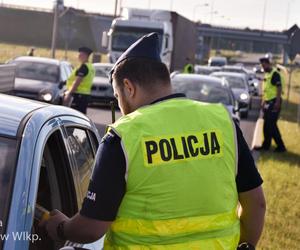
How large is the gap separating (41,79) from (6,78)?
11.8m

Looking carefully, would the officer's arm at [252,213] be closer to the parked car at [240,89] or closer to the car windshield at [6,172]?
the car windshield at [6,172]

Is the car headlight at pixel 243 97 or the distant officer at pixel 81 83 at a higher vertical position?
the distant officer at pixel 81 83

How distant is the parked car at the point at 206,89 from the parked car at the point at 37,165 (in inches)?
393

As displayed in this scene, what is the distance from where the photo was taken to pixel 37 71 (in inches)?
660

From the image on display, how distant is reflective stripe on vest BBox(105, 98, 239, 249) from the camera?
2.60 m

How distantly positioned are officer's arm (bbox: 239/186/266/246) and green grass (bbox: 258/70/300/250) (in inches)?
152

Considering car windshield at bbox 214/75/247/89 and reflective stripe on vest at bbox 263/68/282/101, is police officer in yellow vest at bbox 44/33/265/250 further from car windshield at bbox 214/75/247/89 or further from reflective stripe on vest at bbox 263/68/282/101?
car windshield at bbox 214/75/247/89

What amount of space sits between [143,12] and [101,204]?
2469 centimetres

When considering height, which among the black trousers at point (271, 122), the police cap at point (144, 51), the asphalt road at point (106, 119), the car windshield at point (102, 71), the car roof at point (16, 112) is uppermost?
→ the police cap at point (144, 51)

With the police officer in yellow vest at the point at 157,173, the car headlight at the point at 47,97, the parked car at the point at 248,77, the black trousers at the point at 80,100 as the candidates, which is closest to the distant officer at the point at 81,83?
the black trousers at the point at 80,100

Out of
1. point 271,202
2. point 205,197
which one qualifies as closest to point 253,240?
point 205,197

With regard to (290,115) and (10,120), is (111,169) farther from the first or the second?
(290,115)

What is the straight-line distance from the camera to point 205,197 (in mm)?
2707

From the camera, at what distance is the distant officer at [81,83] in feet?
41.9
